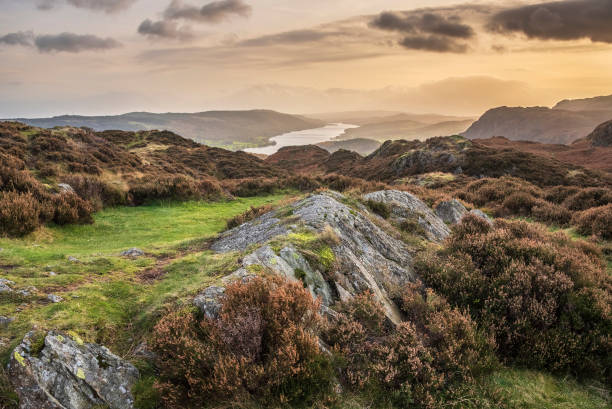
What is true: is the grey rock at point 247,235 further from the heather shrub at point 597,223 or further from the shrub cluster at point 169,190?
the heather shrub at point 597,223

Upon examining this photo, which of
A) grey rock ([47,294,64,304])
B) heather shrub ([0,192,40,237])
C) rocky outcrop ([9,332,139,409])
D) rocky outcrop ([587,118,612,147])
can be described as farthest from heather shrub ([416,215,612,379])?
rocky outcrop ([587,118,612,147])

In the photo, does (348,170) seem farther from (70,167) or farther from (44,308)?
(44,308)

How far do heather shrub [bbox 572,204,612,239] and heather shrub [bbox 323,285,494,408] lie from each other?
12.8m

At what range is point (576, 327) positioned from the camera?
19.7 feet

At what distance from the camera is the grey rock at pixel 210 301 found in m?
4.73

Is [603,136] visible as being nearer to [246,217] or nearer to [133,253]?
[246,217]

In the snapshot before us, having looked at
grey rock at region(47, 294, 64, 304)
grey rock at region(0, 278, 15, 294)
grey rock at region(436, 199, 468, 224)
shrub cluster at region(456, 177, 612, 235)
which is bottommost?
shrub cluster at region(456, 177, 612, 235)

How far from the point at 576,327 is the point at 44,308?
30.8 ft

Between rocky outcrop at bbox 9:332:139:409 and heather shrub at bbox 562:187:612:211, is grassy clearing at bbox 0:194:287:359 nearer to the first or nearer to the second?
rocky outcrop at bbox 9:332:139:409

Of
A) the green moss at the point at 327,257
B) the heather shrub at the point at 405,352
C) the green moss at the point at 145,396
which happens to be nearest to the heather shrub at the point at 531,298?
the heather shrub at the point at 405,352

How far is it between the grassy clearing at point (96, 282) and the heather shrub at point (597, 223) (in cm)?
1628

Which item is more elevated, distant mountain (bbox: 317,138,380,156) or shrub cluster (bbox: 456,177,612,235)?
distant mountain (bbox: 317,138,380,156)

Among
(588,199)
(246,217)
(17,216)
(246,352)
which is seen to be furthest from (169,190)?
(588,199)

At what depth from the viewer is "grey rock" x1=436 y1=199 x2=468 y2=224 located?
56.9 ft
